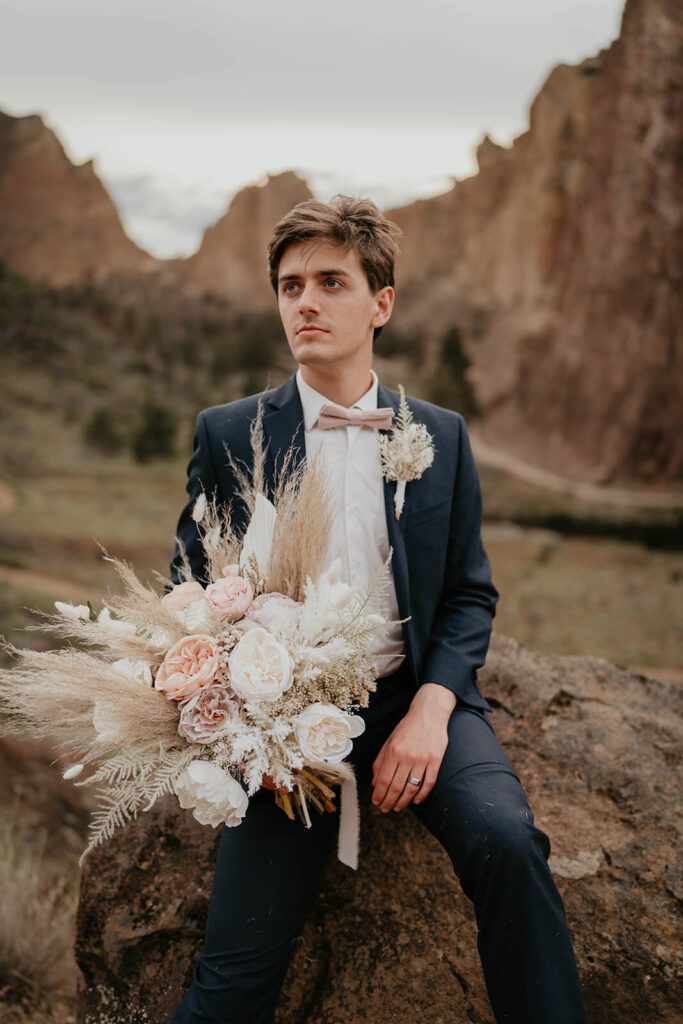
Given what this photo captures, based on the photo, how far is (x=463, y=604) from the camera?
250 cm

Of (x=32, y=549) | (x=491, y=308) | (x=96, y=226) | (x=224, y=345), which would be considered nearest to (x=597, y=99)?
(x=491, y=308)

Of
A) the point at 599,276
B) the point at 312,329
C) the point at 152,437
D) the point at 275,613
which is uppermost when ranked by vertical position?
the point at 599,276

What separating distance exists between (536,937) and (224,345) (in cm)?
3625

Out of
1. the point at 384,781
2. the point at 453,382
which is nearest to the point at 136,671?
the point at 384,781

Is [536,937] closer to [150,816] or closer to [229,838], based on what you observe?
[229,838]

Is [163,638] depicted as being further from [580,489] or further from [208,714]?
[580,489]

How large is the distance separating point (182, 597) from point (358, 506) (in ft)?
2.55

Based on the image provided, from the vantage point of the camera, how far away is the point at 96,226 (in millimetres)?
61094

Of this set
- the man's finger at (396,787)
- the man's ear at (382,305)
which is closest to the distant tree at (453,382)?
the man's ear at (382,305)

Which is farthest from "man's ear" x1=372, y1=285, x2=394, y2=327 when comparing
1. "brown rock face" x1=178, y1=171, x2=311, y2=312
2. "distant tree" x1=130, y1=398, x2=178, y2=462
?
"brown rock face" x1=178, y1=171, x2=311, y2=312

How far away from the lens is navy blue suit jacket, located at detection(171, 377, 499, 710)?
7.77ft

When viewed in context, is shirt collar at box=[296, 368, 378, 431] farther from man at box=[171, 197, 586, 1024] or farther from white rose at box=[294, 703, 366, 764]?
white rose at box=[294, 703, 366, 764]

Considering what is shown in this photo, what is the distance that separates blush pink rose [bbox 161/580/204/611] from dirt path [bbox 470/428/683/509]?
21.2 meters

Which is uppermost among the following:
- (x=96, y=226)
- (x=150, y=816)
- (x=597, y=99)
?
(x=597, y=99)
